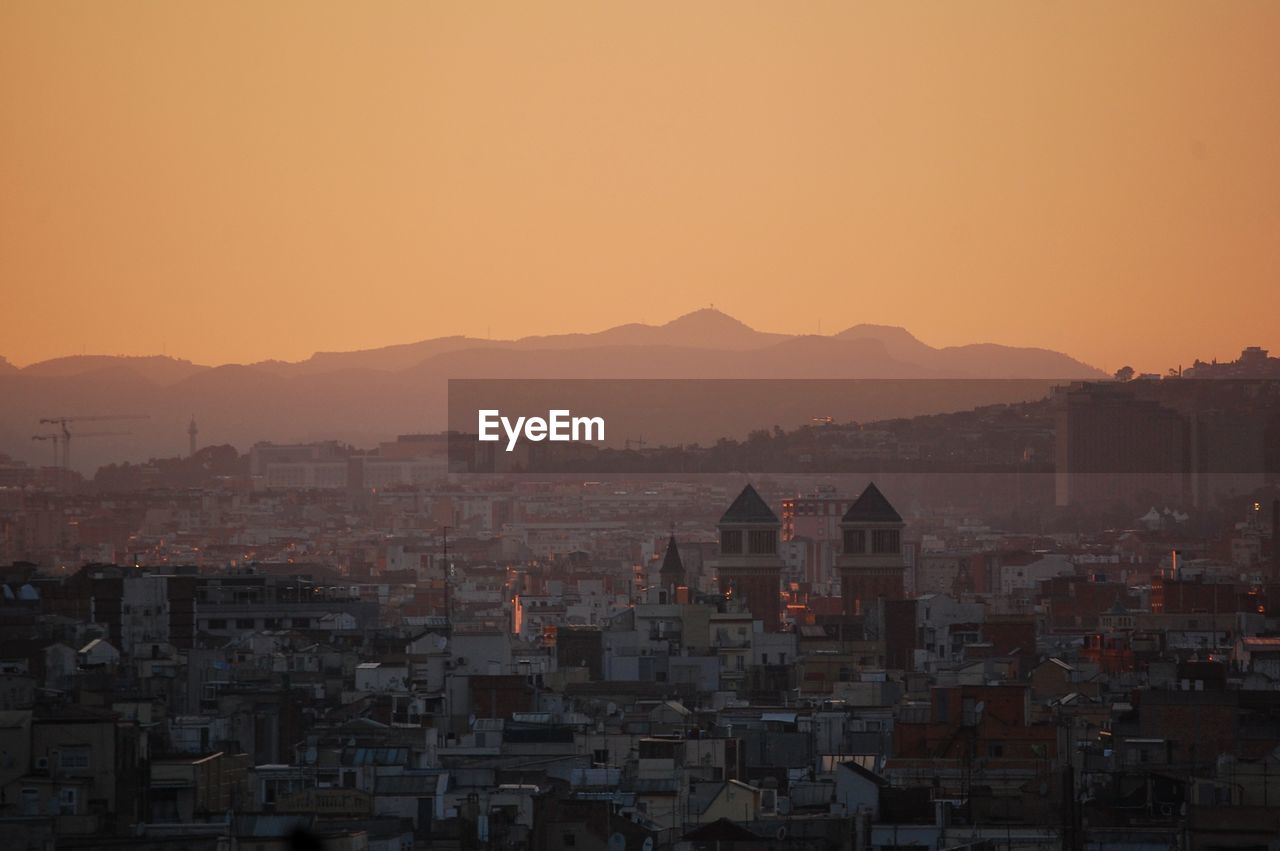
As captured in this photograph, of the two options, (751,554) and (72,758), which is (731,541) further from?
(72,758)

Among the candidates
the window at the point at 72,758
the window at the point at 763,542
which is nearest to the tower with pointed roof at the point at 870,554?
the window at the point at 763,542

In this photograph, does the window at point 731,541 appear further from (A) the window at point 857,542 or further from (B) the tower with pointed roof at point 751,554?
(A) the window at point 857,542

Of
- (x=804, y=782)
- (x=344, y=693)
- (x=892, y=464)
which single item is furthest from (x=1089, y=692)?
(x=892, y=464)
